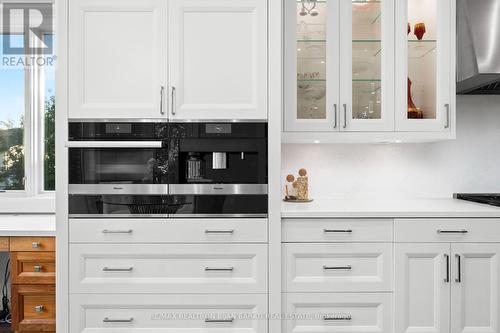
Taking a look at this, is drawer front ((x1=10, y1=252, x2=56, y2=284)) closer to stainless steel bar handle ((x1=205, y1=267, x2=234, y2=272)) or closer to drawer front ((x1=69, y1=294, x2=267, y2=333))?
drawer front ((x1=69, y1=294, x2=267, y2=333))

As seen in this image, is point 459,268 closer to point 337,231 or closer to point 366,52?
point 337,231

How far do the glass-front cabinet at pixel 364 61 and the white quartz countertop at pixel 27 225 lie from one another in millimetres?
1627

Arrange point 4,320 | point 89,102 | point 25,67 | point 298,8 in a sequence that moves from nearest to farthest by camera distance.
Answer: point 89,102 < point 298,8 < point 4,320 < point 25,67

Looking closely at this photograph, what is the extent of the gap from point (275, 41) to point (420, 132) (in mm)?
1062

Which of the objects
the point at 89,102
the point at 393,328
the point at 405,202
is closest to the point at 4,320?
the point at 89,102

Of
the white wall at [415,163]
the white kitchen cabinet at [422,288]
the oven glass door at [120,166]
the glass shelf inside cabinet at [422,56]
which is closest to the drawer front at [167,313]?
the oven glass door at [120,166]

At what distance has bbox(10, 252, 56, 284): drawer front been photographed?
7.23 ft

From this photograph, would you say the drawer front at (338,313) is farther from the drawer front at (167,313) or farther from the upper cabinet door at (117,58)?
the upper cabinet door at (117,58)

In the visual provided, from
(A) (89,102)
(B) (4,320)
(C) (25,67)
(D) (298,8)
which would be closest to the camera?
(A) (89,102)

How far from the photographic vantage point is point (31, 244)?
2.22m

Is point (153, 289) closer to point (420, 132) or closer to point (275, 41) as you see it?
point (275, 41)

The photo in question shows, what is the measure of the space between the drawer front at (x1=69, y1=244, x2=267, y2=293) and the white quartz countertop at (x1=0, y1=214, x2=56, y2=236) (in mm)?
450

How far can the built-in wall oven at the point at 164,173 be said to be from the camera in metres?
1.91

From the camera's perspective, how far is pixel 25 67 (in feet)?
9.40
